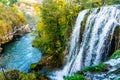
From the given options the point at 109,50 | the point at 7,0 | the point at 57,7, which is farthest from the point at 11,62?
the point at 7,0

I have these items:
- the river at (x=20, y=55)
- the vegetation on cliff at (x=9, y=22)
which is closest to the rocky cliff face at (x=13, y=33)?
the vegetation on cliff at (x=9, y=22)

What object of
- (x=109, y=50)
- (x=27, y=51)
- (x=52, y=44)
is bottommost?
(x=27, y=51)

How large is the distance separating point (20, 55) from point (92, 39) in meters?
22.4

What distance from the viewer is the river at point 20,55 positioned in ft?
134

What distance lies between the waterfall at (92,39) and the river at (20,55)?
327 inches

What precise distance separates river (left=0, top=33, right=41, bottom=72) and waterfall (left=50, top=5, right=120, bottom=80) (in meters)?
8.31

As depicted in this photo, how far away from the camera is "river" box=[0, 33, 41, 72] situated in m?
40.8

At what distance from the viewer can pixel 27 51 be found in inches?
2018

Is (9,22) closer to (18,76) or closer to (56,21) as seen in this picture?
(56,21)

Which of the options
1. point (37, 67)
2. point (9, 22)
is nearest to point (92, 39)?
point (37, 67)

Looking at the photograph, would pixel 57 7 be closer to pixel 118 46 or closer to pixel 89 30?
pixel 89 30

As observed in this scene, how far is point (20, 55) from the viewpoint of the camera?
4866 cm

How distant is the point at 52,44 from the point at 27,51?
37.4 feet

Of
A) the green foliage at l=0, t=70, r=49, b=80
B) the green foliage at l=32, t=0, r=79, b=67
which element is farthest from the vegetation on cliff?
the green foliage at l=0, t=70, r=49, b=80
